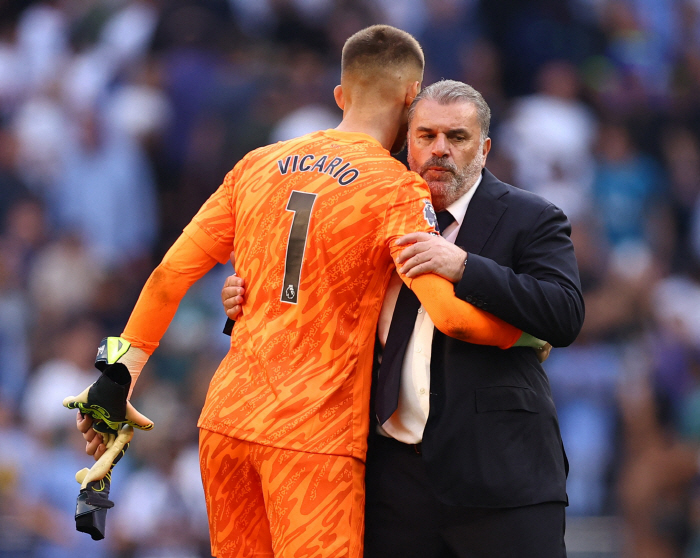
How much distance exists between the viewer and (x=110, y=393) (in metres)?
3.44

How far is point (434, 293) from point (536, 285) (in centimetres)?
34

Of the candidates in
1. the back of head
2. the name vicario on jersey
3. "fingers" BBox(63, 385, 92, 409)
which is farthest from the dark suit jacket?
"fingers" BBox(63, 385, 92, 409)

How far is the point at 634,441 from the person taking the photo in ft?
24.7

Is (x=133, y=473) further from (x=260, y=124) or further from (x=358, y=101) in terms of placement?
(x=358, y=101)

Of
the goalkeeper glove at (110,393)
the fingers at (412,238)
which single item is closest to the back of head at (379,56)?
the fingers at (412,238)

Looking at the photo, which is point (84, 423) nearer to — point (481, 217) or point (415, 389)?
point (415, 389)

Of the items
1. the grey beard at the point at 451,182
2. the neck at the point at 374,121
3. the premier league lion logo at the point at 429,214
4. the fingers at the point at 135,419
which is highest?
the neck at the point at 374,121

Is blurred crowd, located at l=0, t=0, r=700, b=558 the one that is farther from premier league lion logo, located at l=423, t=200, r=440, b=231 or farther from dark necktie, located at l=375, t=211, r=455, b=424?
premier league lion logo, located at l=423, t=200, r=440, b=231

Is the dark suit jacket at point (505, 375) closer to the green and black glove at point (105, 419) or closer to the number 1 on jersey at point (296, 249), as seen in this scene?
the number 1 on jersey at point (296, 249)

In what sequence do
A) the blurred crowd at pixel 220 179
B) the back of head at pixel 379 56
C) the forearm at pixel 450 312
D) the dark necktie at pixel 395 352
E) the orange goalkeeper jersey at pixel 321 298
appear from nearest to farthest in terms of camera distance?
the forearm at pixel 450 312 < the orange goalkeeper jersey at pixel 321 298 < the dark necktie at pixel 395 352 < the back of head at pixel 379 56 < the blurred crowd at pixel 220 179

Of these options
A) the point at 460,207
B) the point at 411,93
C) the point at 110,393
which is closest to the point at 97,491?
the point at 110,393

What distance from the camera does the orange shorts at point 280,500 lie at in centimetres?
334

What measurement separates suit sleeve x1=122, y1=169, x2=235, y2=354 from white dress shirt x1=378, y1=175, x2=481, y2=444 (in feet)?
Result: 2.47

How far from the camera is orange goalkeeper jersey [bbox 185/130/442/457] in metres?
3.39
